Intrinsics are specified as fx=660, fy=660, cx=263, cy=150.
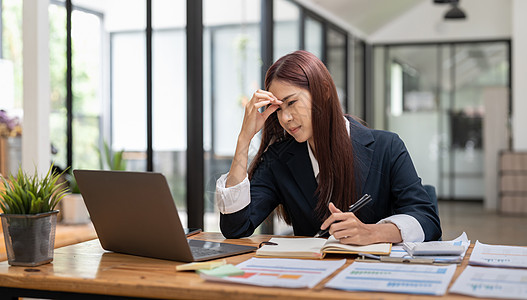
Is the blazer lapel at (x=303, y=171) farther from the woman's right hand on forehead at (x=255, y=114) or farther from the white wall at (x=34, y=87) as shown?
the white wall at (x=34, y=87)

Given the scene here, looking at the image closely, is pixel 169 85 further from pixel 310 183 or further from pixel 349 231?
pixel 349 231

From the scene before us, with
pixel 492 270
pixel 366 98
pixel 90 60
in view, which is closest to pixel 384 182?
pixel 492 270

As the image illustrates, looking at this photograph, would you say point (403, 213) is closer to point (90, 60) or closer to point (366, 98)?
point (90, 60)

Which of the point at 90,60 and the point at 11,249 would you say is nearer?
the point at 11,249

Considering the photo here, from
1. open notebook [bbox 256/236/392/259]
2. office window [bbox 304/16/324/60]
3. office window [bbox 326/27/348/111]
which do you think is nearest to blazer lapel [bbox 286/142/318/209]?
open notebook [bbox 256/236/392/259]

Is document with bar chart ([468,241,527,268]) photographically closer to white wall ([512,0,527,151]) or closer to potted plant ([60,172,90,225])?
potted plant ([60,172,90,225])

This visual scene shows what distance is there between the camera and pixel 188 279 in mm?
1397

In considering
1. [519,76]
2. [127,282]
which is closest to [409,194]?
[127,282]

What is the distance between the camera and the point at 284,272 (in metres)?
1.43

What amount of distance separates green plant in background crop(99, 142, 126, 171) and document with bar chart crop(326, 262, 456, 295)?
322 cm

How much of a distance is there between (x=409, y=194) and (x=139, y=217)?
0.84 m

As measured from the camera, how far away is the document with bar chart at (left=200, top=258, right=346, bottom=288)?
A: 133 centimetres

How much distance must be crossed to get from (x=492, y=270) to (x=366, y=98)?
351 inches

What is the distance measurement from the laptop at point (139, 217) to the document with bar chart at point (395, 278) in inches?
14.9
